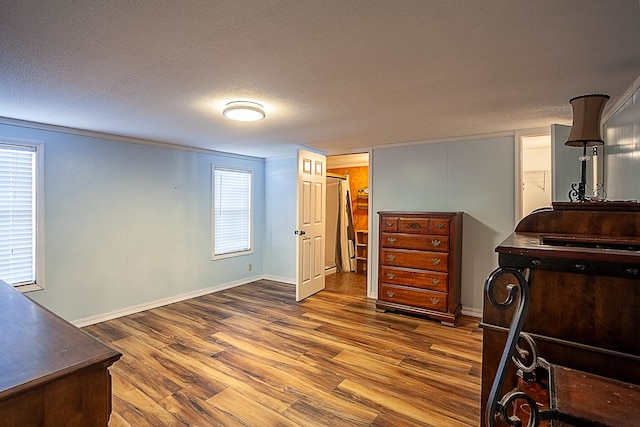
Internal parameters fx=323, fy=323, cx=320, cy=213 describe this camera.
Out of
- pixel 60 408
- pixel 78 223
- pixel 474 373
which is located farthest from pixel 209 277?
pixel 60 408

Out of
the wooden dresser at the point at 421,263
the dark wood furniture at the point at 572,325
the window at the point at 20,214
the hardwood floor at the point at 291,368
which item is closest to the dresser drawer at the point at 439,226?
the wooden dresser at the point at 421,263

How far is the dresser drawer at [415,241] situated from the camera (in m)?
3.65

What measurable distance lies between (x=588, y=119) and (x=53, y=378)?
2772 millimetres

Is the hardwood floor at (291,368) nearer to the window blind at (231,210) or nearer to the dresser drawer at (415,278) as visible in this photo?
the dresser drawer at (415,278)

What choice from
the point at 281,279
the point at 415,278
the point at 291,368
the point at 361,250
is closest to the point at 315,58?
the point at 291,368

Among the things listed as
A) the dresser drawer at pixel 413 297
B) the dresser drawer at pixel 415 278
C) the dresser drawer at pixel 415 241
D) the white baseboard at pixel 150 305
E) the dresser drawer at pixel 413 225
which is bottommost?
the white baseboard at pixel 150 305

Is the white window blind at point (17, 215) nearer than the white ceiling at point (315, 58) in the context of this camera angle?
No

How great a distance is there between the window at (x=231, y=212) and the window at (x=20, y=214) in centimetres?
212

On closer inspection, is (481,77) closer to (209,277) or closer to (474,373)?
(474,373)

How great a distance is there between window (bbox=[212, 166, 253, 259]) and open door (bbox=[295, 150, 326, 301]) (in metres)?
1.36

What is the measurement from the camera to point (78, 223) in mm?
3555

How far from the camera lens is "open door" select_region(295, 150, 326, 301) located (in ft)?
14.5

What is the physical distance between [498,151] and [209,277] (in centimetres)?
428

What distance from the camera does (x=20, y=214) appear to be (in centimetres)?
320
